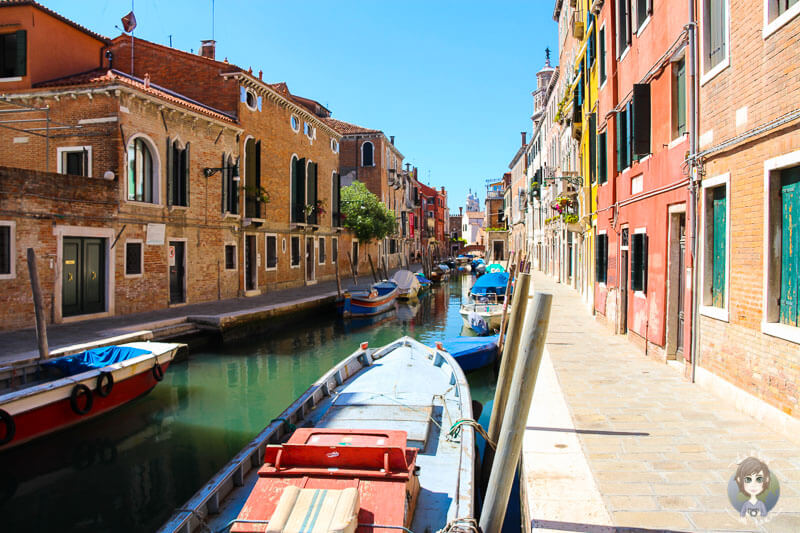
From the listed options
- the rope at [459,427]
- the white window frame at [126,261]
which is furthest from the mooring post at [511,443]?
the white window frame at [126,261]

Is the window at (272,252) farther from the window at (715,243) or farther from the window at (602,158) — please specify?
the window at (715,243)

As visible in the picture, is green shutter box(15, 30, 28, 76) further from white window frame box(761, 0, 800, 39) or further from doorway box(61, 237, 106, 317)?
white window frame box(761, 0, 800, 39)

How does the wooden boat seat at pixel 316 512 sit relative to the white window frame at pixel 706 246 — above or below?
below

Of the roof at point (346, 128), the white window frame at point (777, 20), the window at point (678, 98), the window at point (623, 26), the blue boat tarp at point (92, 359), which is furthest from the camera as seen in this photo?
the roof at point (346, 128)

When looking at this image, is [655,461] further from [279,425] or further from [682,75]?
[682,75]

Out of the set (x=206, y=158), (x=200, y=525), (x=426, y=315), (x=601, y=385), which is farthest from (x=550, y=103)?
(x=200, y=525)

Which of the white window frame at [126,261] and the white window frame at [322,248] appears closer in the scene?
the white window frame at [126,261]

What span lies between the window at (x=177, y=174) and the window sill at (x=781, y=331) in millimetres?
14464

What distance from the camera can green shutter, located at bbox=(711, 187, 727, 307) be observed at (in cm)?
609

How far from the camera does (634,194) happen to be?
31.8 feet

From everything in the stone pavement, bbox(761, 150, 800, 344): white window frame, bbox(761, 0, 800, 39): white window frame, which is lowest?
the stone pavement

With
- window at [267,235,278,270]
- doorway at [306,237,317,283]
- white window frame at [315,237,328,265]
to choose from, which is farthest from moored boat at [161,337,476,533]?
white window frame at [315,237,328,265]

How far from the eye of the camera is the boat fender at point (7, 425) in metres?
6.58

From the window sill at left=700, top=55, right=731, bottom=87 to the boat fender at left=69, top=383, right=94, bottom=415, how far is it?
30.0ft
